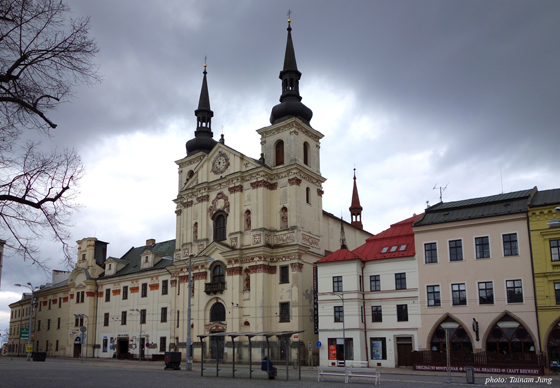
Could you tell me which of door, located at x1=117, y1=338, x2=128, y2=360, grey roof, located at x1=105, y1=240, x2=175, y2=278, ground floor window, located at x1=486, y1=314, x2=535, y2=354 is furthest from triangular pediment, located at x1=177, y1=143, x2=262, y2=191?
ground floor window, located at x1=486, y1=314, x2=535, y2=354

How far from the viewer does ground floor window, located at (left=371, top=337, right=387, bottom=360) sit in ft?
141

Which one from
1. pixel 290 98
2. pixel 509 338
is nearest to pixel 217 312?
pixel 290 98

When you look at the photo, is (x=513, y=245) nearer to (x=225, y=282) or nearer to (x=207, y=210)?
(x=225, y=282)

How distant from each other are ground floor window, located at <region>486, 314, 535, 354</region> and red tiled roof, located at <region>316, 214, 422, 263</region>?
29.5 ft

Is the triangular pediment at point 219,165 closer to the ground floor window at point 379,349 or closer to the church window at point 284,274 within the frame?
the church window at point 284,274

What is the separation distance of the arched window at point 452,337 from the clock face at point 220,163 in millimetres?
28943

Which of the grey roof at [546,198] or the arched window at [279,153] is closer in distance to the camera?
the grey roof at [546,198]

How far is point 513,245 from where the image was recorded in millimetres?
38469

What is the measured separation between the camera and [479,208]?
135ft

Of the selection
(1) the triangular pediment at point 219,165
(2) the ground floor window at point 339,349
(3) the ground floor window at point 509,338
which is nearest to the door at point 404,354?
(2) the ground floor window at point 339,349

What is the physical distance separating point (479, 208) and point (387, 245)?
28.8 ft

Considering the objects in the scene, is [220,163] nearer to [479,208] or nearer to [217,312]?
[217,312]

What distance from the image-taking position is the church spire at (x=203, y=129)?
67.9 meters

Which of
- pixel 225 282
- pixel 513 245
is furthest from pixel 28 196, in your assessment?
pixel 225 282
